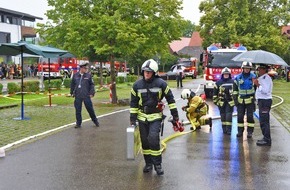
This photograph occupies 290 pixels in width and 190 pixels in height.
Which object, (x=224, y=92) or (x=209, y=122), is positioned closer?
(x=224, y=92)

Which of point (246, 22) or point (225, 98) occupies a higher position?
point (246, 22)

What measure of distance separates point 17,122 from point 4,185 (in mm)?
6786

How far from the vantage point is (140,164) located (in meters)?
7.30

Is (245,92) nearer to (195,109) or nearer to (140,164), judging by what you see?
(195,109)

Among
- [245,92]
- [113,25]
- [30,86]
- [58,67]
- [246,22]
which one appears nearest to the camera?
[245,92]

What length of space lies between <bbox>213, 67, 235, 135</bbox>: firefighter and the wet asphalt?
13.5 inches

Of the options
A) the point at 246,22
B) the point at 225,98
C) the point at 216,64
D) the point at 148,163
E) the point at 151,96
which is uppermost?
the point at 246,22

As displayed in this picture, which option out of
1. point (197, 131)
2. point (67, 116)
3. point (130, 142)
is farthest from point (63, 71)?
point (130, 142)

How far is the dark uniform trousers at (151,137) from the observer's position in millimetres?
6676

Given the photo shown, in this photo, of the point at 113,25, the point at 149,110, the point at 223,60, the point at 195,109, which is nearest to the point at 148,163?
the point at 149,110

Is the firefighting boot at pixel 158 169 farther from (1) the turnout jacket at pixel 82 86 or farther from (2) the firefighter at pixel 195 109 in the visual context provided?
(1) the turnout jacket at pixel 82 86

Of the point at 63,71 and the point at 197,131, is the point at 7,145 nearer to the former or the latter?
the point at 197,131

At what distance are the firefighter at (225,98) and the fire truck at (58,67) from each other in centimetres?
3108

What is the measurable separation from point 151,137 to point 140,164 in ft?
2.69
